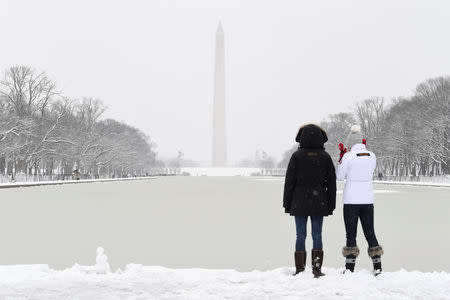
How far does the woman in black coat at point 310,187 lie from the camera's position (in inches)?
250

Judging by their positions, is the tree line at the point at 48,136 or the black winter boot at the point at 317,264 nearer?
the black winter boot at the point at 317,264

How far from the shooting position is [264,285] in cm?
605

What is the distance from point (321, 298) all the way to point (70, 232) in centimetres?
762

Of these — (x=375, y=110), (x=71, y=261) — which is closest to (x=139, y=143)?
(x=375, y=110)

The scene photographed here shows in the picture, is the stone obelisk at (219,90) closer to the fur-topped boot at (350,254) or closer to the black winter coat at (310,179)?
the black winter coat at (310,179)

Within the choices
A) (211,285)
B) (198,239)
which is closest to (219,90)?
(198,239)

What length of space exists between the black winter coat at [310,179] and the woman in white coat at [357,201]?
0.18 m

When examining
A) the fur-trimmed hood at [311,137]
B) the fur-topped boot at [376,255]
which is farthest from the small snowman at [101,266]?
the fur-topped boot at [376,255]

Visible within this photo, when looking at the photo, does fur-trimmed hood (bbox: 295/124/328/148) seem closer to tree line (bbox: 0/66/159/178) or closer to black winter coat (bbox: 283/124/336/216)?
black winter coat (bbox: 283/124/336/216)

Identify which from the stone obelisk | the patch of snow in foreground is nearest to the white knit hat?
the patch of snow in foreground

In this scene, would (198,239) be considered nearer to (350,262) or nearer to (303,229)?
(303,229)

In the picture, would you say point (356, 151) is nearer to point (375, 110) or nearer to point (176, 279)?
point (176, 279)

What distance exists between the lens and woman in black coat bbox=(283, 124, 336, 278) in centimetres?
636

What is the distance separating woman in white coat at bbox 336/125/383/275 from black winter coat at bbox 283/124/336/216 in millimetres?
177
